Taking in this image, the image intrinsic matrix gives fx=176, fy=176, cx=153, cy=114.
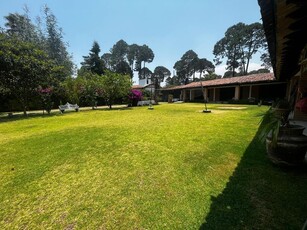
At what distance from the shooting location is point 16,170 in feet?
12.8

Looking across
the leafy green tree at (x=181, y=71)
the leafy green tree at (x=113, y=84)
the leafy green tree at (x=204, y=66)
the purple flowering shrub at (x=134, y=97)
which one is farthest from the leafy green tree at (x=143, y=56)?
the leafy green tree at (x=113, y=84)

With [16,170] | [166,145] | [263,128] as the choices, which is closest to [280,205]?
[263,128]

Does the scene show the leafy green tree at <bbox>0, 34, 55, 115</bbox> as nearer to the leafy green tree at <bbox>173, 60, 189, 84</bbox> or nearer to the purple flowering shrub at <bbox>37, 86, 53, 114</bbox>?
the purple flowering shrub at <bbox>37, 86, 53, 114</bbox>

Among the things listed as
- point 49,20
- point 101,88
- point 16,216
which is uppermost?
point 49,20

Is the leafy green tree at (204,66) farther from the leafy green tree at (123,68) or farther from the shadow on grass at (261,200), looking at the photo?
the shadow on grass at (261,200)

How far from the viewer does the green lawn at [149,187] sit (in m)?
2.38

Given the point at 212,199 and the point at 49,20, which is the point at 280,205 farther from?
the point at 49,20

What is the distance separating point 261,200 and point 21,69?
50.2 feet

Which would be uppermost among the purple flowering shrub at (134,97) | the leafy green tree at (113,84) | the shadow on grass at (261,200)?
the leafy green tree at (113,84)

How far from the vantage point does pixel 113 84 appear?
18.9 metres

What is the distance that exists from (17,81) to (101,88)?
8.02 meters

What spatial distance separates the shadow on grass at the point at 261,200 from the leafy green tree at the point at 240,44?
1795 inches

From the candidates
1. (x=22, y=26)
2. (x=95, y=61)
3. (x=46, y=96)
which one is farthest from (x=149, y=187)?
(x=95, y=61)

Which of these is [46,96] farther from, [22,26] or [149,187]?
[22,26]
